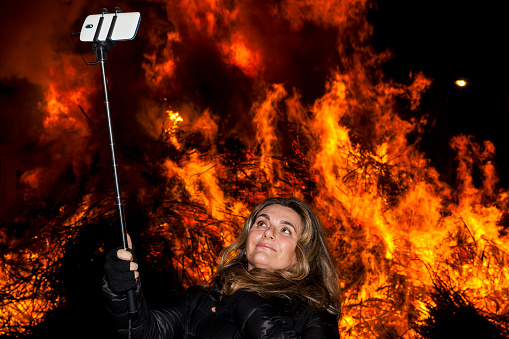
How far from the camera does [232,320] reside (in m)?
2.37

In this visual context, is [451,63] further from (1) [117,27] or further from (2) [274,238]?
(1) [117,27]

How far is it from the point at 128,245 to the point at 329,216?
14.4 feet

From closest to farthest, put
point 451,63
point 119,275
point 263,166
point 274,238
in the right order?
1. point 119,275
2. point 274,238
3. point 263,166
4. point 451,63

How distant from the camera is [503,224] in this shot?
643cm

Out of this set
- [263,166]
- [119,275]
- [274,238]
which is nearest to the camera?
[119,275]

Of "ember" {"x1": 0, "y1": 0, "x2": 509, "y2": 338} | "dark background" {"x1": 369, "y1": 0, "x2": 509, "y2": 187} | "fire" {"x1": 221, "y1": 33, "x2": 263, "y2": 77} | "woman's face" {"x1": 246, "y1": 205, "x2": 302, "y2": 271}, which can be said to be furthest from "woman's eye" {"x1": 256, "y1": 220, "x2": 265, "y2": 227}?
"fire" {"x1": 221, "y1": 33, "x2": 263, "y2": 77}

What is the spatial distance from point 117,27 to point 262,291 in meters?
1.71

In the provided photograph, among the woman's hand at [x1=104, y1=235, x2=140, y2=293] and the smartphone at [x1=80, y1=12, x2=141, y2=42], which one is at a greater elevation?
the smartphone at [x1=80, y1=12, x2=141, y2=42]

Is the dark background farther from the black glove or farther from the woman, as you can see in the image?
the black glove

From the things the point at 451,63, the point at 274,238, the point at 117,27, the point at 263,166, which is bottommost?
the point at 274,238

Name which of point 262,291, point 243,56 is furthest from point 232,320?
point 243,56

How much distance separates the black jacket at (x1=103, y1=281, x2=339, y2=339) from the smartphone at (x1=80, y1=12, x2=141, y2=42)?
53.8 inches

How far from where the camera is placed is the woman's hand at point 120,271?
2.15m

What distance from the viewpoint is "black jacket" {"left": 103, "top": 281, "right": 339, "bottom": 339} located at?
2197 millimetres
